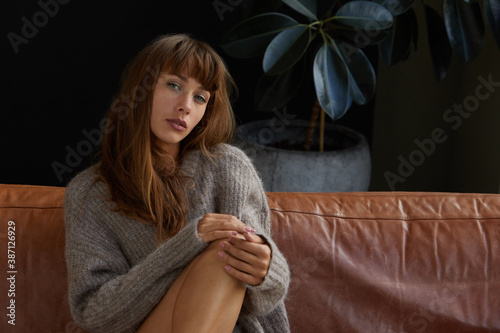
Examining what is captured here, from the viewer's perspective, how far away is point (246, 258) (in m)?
1.13

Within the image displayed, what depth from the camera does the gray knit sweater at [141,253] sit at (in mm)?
1197

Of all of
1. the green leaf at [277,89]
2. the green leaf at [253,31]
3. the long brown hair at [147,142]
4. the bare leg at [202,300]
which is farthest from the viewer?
the green leaf at [277,89]

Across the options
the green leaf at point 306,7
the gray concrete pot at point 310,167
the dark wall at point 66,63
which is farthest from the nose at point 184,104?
the dark wall at point 66,63

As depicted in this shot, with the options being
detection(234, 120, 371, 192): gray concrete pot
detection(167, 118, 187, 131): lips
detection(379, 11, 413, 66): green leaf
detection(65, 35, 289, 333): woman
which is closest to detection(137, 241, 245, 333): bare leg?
detection(65, 35, 289, 333): woman

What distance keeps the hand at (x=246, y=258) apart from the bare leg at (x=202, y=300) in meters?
0.02

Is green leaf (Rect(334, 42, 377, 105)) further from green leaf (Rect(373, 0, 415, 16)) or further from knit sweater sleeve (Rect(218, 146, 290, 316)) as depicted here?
knit sweater sleeve (Rect(218, 146, 290, 316))

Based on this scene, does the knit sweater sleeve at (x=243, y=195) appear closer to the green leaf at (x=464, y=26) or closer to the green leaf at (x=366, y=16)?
the green leaf at (x=366, y=16)

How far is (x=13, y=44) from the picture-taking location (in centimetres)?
245

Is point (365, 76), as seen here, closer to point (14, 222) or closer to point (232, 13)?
point (232, 13)

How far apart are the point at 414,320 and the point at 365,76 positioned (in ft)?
3.36

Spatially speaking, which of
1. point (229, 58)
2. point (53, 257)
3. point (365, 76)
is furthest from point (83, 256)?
point (229, 58)

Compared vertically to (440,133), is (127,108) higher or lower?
higher

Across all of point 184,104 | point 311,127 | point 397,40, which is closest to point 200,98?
point 184,104

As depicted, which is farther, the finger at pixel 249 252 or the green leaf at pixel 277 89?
the green leaf at pixel 277 89
